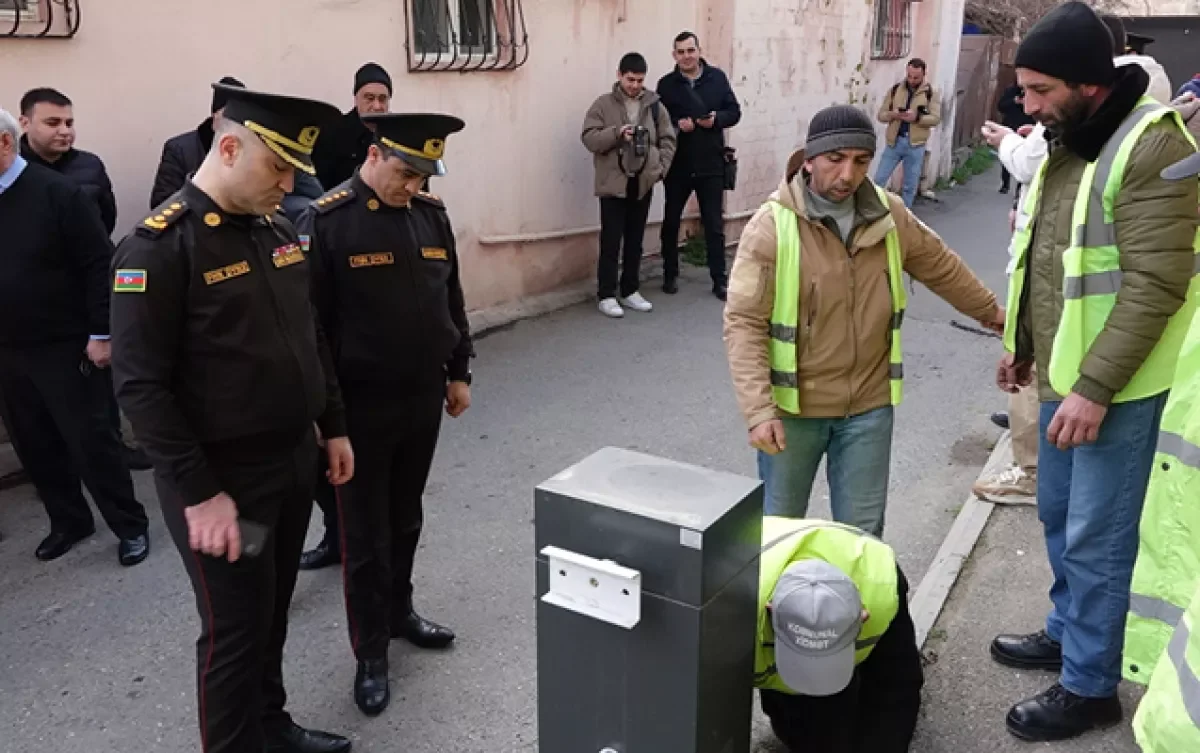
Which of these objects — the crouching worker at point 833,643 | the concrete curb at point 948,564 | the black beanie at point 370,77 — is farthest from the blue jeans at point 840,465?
the black beanie at point 370,77

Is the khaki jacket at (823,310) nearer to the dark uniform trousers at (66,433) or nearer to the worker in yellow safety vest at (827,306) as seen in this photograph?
the worker in yellow safety vest at (827,306)

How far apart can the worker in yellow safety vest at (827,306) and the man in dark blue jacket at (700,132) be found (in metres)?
5.69

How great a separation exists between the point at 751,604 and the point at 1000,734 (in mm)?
1398

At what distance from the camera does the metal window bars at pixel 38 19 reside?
4961mm

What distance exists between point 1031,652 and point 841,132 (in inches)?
77.3

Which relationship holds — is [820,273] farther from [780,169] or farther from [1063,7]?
[780,169]

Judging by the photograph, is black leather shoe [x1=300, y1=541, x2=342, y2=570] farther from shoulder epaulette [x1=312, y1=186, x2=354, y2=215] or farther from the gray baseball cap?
the gray baseball cap

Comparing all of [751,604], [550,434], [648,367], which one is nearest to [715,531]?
[751,604]

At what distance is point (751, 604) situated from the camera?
2.39 meters

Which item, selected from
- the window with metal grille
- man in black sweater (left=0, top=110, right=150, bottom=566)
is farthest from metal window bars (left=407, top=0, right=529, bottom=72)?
the window with metal grille

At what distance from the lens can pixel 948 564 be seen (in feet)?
14.3

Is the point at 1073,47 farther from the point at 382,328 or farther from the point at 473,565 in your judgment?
the point at 473,565

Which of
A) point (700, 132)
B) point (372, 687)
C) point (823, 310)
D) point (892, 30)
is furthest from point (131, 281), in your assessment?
point (892, 30)

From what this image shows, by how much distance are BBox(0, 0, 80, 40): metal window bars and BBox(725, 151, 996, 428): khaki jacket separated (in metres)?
3.90
